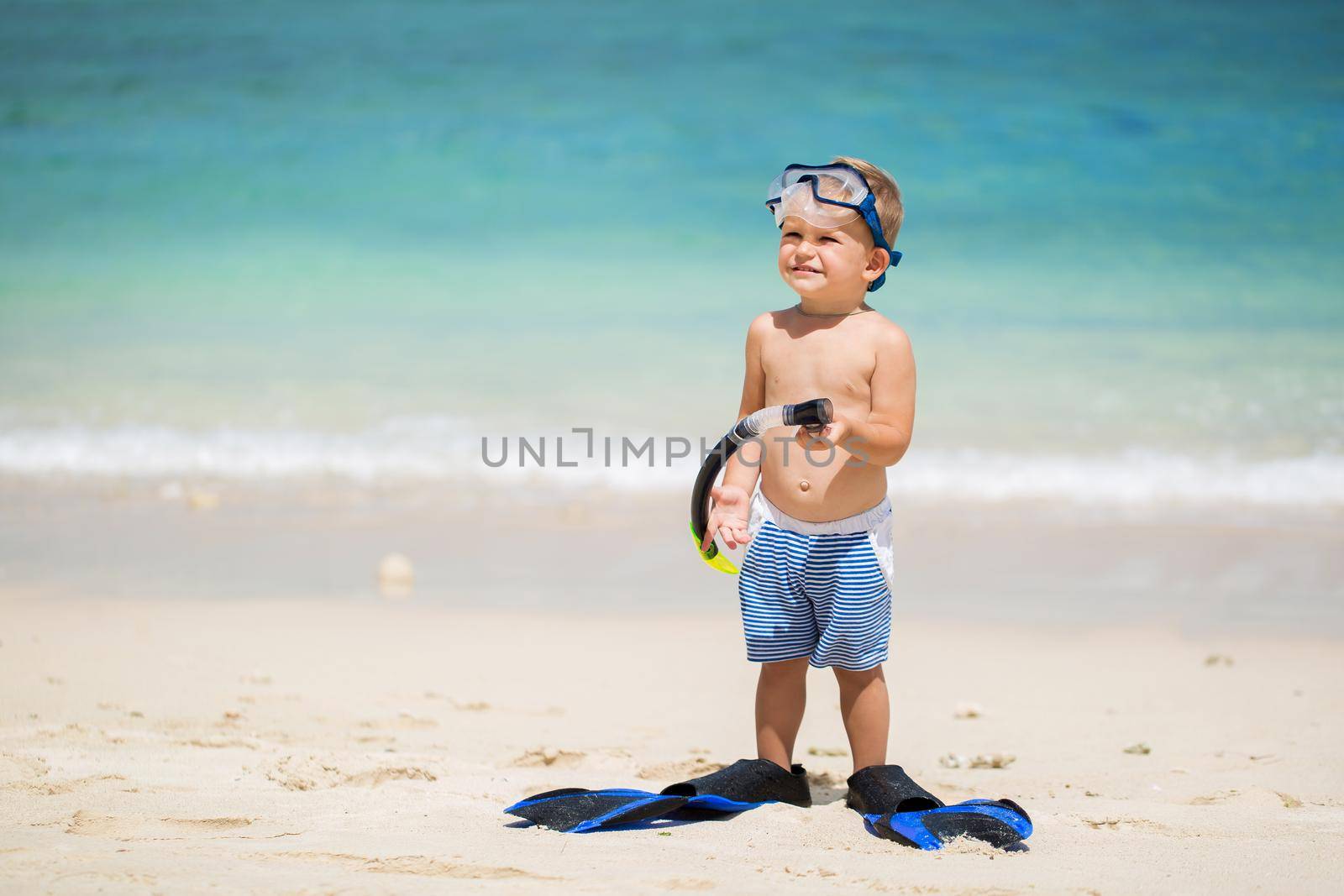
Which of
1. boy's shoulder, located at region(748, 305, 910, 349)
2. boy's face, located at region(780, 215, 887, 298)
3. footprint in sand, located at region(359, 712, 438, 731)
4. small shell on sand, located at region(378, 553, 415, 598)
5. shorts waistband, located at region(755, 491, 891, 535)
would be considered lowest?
footprint in sand, located at region(359, 712, 438, 731)

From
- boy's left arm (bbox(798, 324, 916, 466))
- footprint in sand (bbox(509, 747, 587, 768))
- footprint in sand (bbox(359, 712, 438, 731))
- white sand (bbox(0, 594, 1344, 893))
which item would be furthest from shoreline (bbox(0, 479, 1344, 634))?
boy's left arm (bbox(798, 324, 916, 466))

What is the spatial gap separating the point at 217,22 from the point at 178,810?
13.6m

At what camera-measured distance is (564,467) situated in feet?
24.2

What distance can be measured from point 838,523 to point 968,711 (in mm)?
1264

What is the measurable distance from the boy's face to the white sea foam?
A: 4239 mm

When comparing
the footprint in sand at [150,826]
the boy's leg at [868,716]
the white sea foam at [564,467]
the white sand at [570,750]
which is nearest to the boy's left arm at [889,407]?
the boy's leg at [868,716]

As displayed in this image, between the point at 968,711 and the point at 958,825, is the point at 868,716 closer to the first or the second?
the point at 958,825

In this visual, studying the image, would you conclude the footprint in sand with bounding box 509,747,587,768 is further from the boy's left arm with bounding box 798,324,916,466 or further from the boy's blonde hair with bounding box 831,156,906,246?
the boy's blonde hair with bounding box 831,156,906,246

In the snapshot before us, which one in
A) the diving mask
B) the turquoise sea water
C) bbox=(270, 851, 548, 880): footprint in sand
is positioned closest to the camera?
bbox=(270, 851, 548, 880): footprint in sand

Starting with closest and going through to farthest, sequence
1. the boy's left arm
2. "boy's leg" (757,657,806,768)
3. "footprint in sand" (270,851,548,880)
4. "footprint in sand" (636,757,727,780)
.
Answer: "footprint in sand" (270,851,548,880) < the boy's left arm < "boy's leg" (757,657,806,768) < "footprint in sand" (636,757,727,780)

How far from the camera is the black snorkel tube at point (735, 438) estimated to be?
245 cm

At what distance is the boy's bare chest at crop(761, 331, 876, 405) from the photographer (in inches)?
105

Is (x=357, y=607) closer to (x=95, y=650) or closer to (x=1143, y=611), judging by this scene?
(x=95, y=650)

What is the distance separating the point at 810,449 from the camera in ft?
8.83
